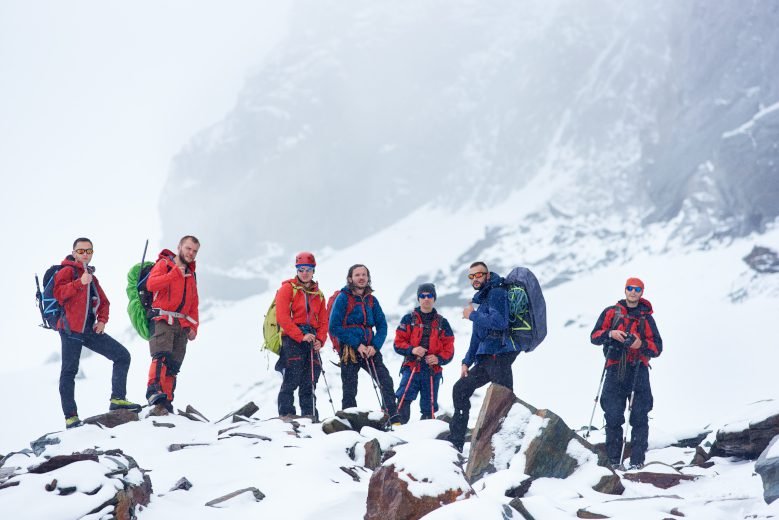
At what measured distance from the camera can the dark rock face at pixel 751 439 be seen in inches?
280

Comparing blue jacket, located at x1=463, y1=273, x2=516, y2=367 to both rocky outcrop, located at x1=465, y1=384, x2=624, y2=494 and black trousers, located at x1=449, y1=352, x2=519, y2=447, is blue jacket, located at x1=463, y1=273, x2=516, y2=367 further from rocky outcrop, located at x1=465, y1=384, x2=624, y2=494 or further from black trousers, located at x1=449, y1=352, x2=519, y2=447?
rocky outcrop, located at x1=465, y1=384, x2=624, y2=494

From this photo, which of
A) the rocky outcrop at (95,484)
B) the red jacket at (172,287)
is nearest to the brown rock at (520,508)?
the rocky outcrop at (95,484)

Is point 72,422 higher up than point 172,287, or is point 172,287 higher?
point 172,287

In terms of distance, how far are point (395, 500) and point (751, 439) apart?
4612mm

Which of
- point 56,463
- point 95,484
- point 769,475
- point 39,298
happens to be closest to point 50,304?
point 39,298

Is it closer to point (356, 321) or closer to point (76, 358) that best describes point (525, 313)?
point (356, 321)

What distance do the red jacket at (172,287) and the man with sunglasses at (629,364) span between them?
5546 millimetres

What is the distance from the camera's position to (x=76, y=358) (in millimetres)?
8539

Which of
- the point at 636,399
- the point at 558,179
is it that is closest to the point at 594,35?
the point at 558,179

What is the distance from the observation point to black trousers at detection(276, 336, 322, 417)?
8.98 meters

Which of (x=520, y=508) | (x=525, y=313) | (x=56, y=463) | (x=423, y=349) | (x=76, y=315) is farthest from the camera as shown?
(x=423, y=349)

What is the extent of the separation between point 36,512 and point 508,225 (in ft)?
479

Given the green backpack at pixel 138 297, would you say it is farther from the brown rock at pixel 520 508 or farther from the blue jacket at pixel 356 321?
the brown rock at pixel 520 508

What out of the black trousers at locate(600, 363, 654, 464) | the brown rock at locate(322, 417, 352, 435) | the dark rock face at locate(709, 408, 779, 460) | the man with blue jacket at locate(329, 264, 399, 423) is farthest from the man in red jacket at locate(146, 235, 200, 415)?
the dark rock face at locate(709, 408, 779, 460)
